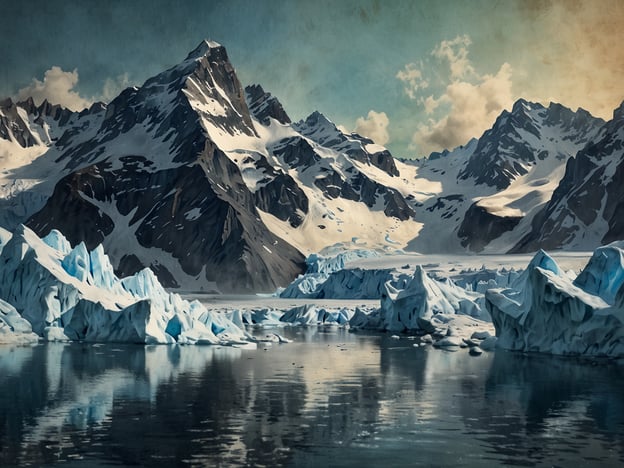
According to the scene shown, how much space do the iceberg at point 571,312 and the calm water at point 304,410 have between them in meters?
2.65

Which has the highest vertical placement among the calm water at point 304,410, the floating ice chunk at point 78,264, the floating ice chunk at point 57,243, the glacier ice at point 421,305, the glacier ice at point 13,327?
the floating ice chunk at point 57,243

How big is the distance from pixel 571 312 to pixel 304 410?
26283mm

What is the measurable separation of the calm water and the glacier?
7.26 meters

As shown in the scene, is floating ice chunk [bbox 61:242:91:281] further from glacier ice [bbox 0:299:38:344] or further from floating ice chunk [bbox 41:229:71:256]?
floating ice chunk [bbox 41:229:71:256]

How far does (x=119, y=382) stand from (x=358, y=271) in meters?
103

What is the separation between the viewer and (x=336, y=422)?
1104 inches

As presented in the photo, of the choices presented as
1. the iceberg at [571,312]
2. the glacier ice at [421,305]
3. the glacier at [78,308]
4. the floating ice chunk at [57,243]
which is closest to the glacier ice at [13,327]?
the glacier at [78,308]

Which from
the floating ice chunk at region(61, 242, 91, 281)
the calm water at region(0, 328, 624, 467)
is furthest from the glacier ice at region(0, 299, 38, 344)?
the calm water at region(0, 328, 624, 467)

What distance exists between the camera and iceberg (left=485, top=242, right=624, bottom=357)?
48.8 meters

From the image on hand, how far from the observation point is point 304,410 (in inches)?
1206

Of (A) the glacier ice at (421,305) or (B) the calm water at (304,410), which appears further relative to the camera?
(A) the glacier ice at (421,305)

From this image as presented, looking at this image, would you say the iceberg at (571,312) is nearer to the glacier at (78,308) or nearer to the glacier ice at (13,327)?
the glacier at (78,308)

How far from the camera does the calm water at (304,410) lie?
74.4ft

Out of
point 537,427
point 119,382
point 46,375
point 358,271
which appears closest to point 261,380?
point 119,382
